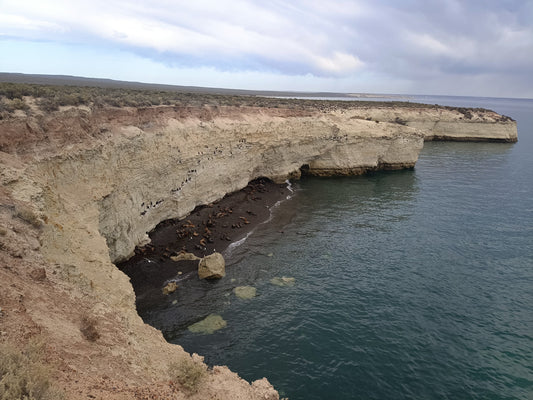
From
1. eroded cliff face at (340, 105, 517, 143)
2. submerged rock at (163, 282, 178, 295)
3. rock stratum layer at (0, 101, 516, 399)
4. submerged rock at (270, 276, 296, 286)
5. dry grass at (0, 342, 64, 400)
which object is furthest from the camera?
eroded cliff face at (340, 105, 517, 143)

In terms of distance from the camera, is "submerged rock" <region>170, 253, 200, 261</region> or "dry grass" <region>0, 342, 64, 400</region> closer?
"dry grass" <region>0, 342, 64, 400</region>

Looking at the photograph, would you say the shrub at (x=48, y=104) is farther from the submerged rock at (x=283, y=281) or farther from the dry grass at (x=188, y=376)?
the dry grass at (x=188, y=376)

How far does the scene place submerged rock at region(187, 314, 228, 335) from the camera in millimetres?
15789

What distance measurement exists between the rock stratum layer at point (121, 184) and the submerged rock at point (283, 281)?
30.6 feet

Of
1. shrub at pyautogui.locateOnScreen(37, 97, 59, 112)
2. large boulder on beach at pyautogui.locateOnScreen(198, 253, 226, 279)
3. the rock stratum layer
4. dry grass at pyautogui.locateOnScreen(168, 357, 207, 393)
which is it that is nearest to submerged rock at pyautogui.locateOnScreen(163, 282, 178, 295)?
large boulder on beach at pyautogui.locateOnScreen(198, 253, 226, 279)

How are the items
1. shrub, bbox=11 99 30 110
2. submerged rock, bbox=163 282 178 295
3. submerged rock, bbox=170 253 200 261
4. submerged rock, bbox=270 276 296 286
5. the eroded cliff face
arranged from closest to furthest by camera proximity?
shrub, bbox=11 99 30 110 → submerged rock, bbox=163 282 178 295 → submerged rock, bbox=270 276 296 286 → submerged rock, bbox=170 253 200 261 → the eroded cliff face

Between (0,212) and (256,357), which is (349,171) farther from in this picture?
(0,212)

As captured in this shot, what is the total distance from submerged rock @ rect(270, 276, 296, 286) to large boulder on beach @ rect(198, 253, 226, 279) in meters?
3.12

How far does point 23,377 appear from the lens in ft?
17.3

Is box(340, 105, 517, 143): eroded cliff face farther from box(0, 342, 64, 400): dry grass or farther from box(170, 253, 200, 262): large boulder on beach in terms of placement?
box(0, 342, 64, 400): dry grass

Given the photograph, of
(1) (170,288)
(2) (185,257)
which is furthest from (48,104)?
(1) (170,288)

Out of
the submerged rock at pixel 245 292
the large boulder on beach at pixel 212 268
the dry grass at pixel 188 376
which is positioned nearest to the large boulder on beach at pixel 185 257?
the large boulder on beach at pixel 212 268

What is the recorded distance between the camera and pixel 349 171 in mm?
45000

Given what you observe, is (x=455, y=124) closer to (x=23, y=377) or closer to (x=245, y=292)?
(x=245, y=292)
